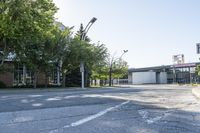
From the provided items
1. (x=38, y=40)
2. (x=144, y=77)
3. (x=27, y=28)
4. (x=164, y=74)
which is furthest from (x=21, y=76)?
(x=144, y=77)

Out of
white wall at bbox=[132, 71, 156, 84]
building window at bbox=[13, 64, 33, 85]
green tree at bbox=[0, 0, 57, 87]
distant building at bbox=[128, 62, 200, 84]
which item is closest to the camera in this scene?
green tree at bbox=[0, 0, 57, 87]

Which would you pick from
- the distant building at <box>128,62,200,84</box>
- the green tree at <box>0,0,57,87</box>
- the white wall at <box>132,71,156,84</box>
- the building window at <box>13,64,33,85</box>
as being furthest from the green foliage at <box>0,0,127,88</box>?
the white wall at <box>132,71,156,84</box>

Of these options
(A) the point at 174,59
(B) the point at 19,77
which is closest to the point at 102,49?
(B) the point at 19,77

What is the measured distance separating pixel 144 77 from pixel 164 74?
624cm

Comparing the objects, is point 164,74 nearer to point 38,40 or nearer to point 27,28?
point 38,40

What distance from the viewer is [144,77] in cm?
11125

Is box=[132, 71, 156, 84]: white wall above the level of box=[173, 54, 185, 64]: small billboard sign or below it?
below

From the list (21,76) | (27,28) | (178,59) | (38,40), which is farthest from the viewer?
(178,59)

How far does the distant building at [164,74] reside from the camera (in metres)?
102

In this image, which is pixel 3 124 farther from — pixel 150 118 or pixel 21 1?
pixel 21 1

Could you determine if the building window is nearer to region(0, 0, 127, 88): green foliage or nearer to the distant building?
region(0, 0, 127, 88): green foliage

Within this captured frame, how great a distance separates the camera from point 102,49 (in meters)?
49.6

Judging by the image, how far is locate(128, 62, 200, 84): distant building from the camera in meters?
102

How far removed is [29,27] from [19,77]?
15.7 meters
